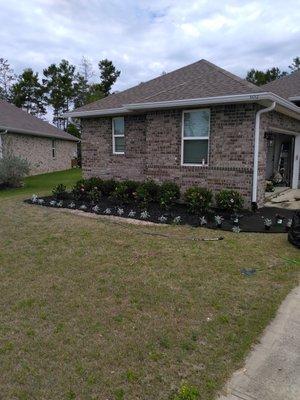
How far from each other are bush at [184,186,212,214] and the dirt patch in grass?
65.9 inches

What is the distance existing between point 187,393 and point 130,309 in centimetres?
141

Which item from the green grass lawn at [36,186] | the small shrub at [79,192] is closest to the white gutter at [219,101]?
the small shrub at [79,192]

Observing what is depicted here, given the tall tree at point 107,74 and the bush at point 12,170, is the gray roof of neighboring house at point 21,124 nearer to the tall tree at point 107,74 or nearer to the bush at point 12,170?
the bush at point 12,170

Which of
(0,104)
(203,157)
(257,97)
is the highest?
(0,104)

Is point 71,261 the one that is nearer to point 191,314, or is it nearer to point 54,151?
point 191,314

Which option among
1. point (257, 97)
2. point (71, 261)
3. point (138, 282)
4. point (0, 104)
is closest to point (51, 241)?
point (71, 261)

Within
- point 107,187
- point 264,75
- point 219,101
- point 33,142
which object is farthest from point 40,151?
point 264,75

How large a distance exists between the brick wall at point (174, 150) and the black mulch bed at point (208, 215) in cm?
64

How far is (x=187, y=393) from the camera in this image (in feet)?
7.98

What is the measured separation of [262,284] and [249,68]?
41.5 m

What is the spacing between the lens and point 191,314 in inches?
142

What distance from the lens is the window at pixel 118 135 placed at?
11.4 meters

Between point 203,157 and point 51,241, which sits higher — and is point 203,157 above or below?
above

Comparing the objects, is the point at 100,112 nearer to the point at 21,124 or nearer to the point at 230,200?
the point at 230,200
